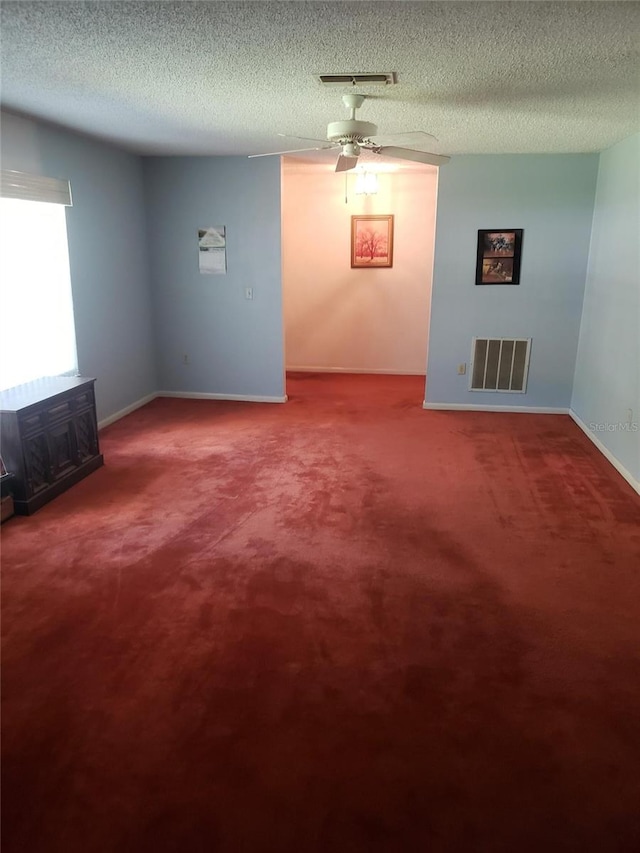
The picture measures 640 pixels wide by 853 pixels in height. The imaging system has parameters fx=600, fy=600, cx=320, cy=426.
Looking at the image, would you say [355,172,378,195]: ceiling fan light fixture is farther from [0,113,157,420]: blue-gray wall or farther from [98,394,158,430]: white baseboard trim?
[98,394,158,430]: white baseboard trim

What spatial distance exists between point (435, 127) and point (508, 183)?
1597mm

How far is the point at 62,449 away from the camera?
13.3 feet

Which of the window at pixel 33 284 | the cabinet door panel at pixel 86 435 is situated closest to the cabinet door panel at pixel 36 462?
the cabinet door panel at pixel 86 435

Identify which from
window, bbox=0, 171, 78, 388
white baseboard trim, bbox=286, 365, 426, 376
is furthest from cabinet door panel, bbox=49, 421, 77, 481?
white baseboard trim, bbox=286, 365, 426, 376

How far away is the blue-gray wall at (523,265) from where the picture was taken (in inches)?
221

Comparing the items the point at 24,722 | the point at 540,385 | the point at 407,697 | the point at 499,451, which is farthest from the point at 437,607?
the point at 540,385

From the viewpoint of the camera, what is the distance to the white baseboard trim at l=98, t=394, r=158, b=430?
5.56 meters

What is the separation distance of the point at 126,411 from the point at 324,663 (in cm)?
418

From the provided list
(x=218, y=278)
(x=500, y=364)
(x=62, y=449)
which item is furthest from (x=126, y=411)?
(x=500, y=364)

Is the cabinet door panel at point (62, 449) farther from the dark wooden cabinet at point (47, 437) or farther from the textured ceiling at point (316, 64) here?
the textured ceiling at point (316, 64)

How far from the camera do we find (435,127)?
14.3 feet

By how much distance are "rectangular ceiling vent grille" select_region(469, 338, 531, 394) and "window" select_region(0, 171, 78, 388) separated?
12.6 feet

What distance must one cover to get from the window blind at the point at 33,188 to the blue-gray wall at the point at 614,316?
14.2 feet

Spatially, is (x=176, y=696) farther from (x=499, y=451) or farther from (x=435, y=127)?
(x=435, y=127)
